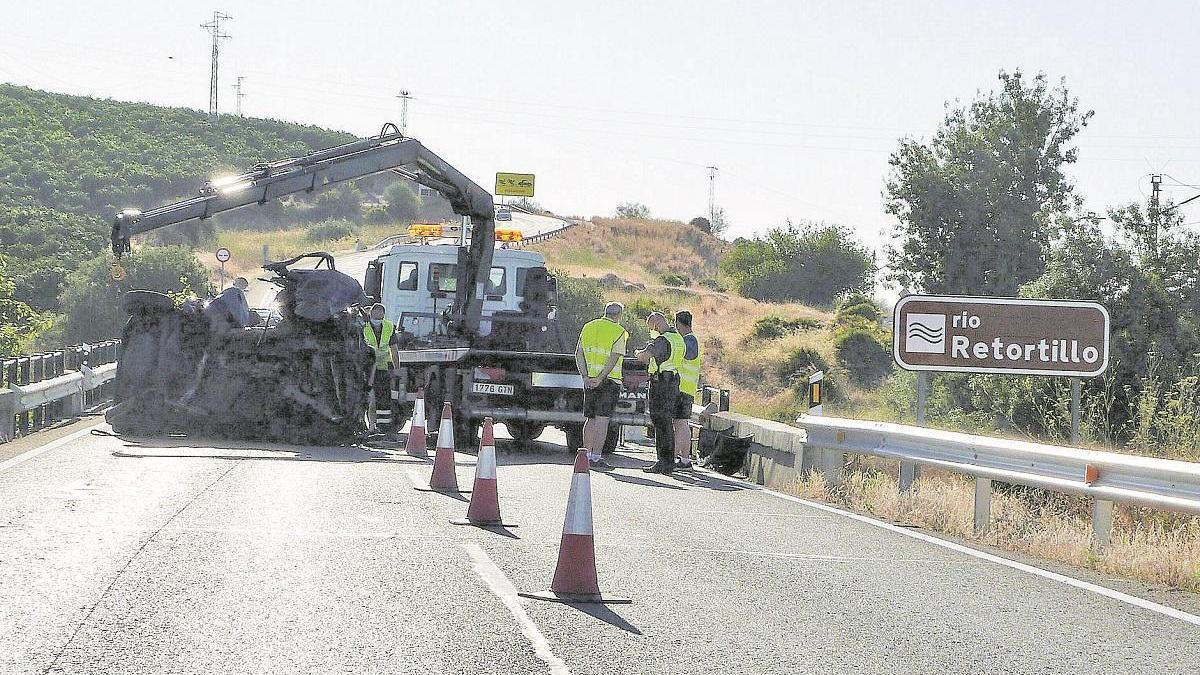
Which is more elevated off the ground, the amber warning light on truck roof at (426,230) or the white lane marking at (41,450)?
the amber warning light on truck roof at (426,230)

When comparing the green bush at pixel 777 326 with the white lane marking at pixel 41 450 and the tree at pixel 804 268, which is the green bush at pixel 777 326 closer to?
the tree at pixel 804 268

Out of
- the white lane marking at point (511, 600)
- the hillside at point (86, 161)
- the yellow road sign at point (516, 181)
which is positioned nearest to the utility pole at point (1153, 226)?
the white lane marking at point (511, 600)

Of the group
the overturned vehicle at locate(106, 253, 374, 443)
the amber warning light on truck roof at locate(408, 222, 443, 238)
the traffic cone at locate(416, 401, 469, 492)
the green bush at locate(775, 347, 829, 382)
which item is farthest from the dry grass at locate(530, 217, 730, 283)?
the traffic cone at locate(416, 401, 469, 492)

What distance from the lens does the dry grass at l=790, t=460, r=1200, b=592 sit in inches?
384

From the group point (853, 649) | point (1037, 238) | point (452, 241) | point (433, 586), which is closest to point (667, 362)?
point (452, 241)

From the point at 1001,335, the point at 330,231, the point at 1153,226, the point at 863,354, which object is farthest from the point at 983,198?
the point at 330,231

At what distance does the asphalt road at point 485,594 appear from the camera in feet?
21.4

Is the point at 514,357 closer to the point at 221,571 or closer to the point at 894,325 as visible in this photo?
the point at 894,325

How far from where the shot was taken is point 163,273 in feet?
192

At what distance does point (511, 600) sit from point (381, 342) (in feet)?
36.0

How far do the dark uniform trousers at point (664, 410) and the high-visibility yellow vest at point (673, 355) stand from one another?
6 cm

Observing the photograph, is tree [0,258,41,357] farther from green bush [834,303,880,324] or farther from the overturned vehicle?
green bush [834,303,880,324]

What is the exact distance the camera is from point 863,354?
5472 cm

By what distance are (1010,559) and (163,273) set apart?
172 feet
